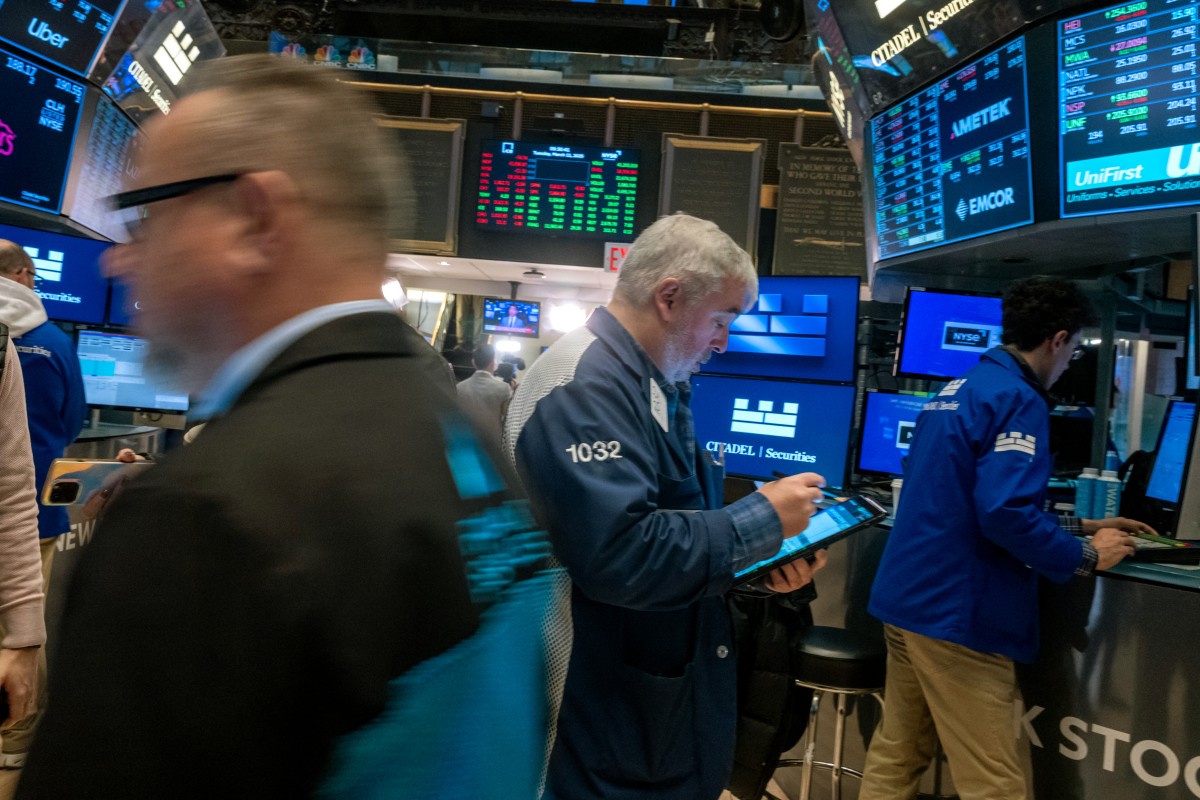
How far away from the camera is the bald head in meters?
3.15

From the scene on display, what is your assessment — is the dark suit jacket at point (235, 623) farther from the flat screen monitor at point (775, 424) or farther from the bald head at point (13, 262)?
the bald head at point (13, 262)

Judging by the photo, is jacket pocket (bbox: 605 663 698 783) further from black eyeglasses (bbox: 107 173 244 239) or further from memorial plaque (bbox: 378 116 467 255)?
memorial plaque (bbox: 378 116 467 255)

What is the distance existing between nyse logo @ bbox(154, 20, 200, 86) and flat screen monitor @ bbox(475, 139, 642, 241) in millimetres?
3004

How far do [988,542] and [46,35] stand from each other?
4.72 m

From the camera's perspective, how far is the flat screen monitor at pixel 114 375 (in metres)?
5.42

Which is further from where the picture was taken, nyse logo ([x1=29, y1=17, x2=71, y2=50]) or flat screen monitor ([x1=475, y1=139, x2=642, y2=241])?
flat screen monitor ([x1=475, y1=139, x2=642, y2=241])

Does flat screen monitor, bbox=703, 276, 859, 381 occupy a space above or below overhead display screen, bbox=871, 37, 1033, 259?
below

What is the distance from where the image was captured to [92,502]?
130 centimetres

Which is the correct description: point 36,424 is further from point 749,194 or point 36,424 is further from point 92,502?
point 749,194

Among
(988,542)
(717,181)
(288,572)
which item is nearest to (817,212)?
(717,181)

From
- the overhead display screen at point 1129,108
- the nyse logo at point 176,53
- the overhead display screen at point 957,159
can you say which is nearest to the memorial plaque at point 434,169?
the nyse logo at point 176,53

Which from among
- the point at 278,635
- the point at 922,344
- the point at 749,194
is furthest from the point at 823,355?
the point at 749,194

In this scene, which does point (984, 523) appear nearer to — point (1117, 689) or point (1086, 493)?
point (1117, 689)

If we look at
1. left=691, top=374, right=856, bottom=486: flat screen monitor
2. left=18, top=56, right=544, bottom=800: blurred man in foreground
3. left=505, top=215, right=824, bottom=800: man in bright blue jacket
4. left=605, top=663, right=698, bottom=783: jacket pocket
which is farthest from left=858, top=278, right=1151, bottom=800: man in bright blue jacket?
left=18, top=56, right=544, bottom=800: blurred man in foreground
